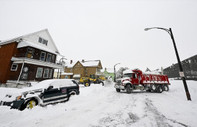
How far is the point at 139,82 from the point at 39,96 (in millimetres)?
11654

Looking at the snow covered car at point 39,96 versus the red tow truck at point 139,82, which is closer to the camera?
the snow covered car at point 39,96

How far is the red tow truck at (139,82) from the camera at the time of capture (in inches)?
431

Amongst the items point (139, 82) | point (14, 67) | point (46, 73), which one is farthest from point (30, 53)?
point (139, 82)

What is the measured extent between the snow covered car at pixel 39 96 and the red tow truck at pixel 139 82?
7.25 m

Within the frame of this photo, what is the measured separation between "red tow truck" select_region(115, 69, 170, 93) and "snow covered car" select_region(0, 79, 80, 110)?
725cm

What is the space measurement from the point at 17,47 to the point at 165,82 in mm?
26411

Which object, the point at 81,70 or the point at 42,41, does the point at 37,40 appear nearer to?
the point at 42,41

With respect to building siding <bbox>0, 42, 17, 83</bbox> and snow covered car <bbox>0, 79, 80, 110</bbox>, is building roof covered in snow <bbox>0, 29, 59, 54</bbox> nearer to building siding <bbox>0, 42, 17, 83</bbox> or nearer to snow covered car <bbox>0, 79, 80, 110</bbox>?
building siding <bbox>0, 42, 17, 83</bbox>

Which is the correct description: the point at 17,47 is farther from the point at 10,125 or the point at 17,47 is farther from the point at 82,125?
the point at 82,125

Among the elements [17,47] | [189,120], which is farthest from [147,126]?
[17,47]

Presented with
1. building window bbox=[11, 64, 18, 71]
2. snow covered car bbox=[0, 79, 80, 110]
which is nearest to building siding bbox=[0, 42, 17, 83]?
building window bbox=[11, 64, 18, 71]

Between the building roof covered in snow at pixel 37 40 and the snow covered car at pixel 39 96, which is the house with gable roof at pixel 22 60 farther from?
the snow covered car at pixel 39 96

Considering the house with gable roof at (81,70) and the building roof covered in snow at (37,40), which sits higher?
the building roof covered in snow at (37,40)

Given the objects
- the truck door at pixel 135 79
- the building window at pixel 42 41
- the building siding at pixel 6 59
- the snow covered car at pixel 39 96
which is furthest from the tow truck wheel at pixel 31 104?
the building window at pixel 42 41
